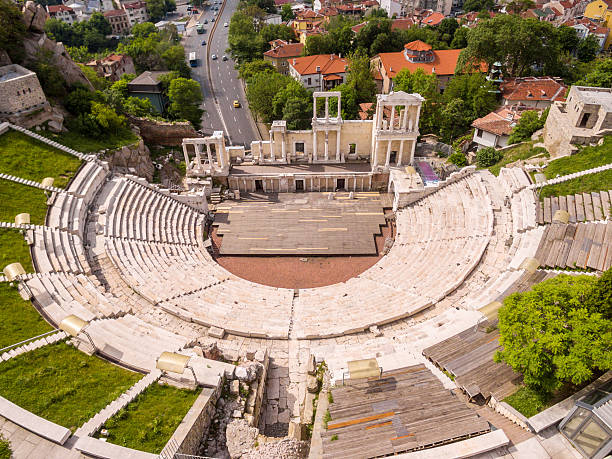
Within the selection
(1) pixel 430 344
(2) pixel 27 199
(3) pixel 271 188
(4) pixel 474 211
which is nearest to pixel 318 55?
(3) pixel 271 188

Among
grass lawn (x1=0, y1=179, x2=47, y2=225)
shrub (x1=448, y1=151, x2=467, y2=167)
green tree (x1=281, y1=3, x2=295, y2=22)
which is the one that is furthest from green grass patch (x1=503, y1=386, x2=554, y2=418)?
green tree (x1=281, y1=3, x2=295, y2=22)

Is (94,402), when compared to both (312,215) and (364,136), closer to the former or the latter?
(312,215)

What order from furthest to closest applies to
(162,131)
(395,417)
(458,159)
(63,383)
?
(162,131), (458,159), (63,383), (395,417)

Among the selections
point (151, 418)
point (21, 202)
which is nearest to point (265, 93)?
point (21, 202)

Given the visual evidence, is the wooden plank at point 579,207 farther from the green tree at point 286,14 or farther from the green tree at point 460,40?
the green tree at point 286,14

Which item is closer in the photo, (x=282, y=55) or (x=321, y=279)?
(x=321, y=279)

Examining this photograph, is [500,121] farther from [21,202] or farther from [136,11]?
[136,11]

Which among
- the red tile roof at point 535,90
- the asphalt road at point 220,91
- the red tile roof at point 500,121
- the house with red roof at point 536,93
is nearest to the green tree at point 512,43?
the red tile roof at point 535,90
